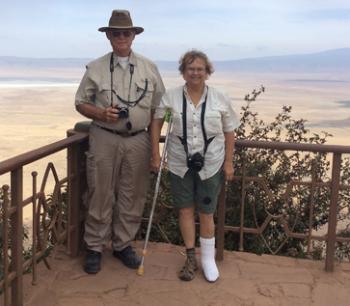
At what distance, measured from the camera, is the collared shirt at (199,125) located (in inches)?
171

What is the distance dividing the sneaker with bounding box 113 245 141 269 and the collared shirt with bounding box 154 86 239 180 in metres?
0.85

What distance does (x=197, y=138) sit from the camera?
14.3 feet

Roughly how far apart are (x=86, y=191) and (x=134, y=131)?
2.60 feet

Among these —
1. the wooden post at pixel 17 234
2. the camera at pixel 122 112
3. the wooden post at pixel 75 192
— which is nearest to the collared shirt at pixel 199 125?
the camera at pixel 122 112

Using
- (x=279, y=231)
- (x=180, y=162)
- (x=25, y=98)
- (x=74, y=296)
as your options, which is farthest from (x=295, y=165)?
(x=25, y=98)

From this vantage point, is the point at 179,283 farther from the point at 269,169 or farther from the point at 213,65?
the point at 269,169

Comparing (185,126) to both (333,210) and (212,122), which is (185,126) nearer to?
(212,122)

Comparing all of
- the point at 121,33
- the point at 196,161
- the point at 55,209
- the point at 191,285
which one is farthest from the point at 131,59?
the point at 191,285

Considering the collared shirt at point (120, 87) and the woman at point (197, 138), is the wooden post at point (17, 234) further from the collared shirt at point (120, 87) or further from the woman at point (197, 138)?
the woman at point (197, 138)

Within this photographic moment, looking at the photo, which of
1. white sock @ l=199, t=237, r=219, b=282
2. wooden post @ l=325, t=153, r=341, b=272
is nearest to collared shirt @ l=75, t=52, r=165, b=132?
white sock @ l=199, t=237, r=219, b=282

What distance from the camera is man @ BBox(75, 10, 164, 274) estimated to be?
14.6 ft

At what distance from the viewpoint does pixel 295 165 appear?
A: 632 centimetres

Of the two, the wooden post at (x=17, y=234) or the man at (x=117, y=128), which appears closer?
the wooden post at (x=17, y=234)

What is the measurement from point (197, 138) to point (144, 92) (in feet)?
1.73
